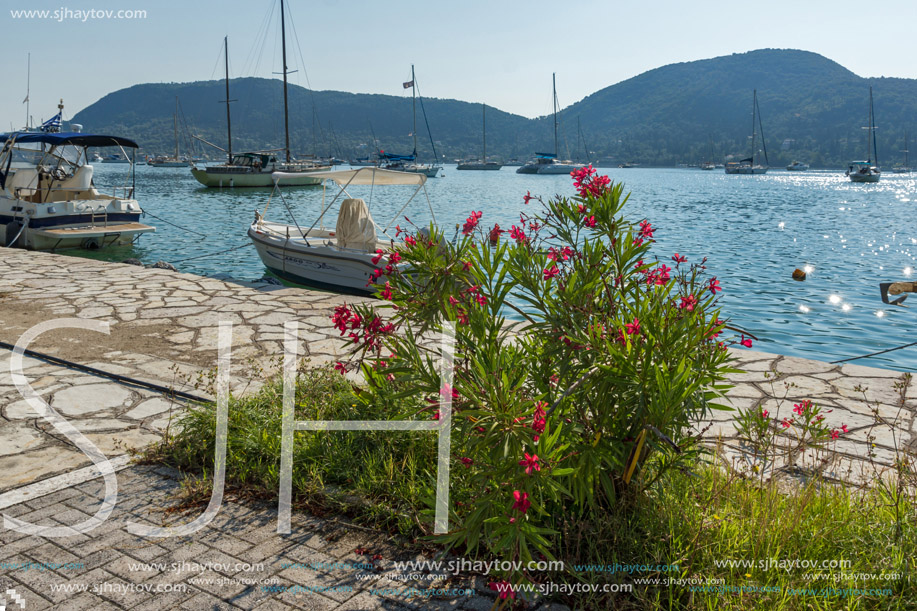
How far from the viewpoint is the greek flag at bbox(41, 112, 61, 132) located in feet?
59.6

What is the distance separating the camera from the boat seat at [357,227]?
11.6 metres

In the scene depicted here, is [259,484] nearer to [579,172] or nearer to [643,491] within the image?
[643,491]

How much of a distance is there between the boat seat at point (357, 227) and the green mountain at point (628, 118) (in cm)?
12470

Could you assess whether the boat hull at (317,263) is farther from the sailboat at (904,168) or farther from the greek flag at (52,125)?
the sailboat at (904,168)

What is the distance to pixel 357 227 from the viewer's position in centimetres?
1170

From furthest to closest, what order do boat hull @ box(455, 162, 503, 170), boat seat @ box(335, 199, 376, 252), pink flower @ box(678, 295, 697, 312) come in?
boat hull @ box(455, 162, 503, 170), boat seat @ box(335, 199, 376, 252), pink flower @ box(678, 295, 697, 312)

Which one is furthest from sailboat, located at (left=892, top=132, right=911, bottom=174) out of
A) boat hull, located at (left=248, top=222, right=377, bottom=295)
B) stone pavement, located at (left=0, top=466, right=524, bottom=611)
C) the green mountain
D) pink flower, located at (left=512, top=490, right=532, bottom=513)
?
pink flower, located at (left=512, top=490, right=532, bottom=513)

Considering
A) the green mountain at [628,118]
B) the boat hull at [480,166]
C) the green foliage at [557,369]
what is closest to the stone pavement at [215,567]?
the green foliage at [557,369]

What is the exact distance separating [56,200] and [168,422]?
16.5 meters

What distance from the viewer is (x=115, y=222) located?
1777cm

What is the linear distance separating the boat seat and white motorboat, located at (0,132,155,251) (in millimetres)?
8301

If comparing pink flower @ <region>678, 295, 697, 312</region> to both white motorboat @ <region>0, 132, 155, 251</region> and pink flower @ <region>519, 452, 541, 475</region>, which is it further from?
white motorboat @ <region>0, 132, 155, 251</region>

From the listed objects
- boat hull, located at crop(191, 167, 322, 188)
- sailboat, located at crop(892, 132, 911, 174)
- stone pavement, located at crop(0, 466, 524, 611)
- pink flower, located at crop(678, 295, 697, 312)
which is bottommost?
stone pavement, located at crop(0, 466, 524, 611)

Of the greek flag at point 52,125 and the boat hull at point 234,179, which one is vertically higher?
the boat hull at point 234,179
